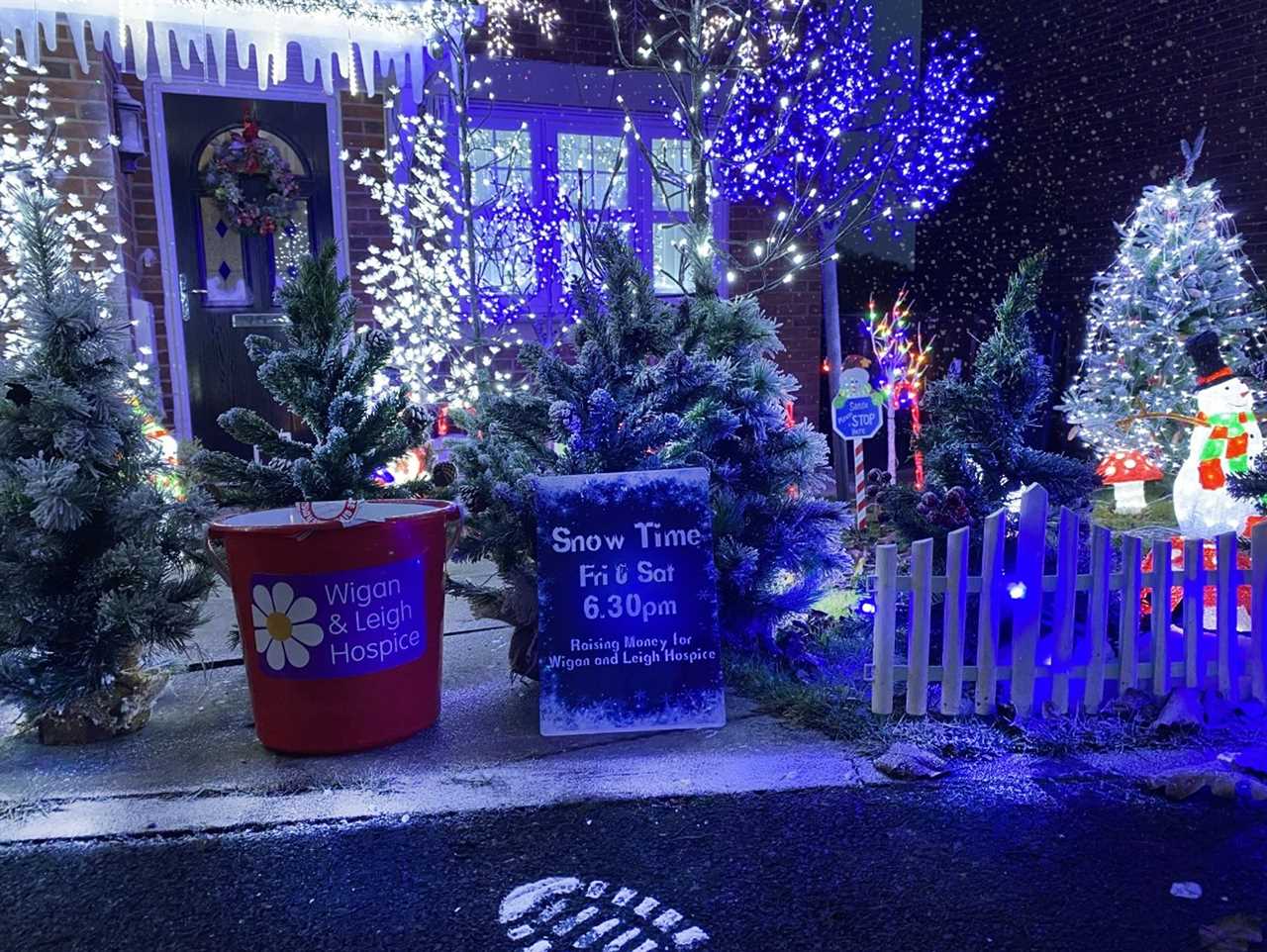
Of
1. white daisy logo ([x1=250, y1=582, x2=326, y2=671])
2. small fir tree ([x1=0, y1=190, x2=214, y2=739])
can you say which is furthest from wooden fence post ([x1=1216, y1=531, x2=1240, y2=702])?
small fir tree ([x1=0, y1=190, x2=214, y2=739])

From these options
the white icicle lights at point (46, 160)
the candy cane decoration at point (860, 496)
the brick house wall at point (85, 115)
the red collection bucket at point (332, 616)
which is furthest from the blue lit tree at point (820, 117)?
the red collection bucket at point (332, 616)

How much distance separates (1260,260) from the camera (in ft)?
38.3

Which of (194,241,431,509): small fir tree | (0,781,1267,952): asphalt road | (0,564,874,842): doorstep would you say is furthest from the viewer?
(194,241,431,509): small fir tree

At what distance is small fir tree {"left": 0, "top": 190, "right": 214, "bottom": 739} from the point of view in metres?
3.46

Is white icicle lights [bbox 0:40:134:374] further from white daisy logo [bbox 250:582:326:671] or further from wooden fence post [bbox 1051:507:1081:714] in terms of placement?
wooden fence post [bbox 1051:507:1081:714]

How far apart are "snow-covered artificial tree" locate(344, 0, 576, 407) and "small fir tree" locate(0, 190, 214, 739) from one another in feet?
13.3

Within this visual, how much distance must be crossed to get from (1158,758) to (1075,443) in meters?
11.2

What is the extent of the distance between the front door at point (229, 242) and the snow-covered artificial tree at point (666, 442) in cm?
478

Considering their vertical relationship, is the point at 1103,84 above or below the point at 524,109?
above

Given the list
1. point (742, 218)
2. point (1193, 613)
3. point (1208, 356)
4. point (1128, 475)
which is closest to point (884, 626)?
point (1193, 613)

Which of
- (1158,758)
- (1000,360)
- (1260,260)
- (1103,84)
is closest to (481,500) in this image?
(1000,360)

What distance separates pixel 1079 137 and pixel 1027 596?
13.6 m

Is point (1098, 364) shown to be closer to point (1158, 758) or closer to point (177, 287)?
point (1158, 758)

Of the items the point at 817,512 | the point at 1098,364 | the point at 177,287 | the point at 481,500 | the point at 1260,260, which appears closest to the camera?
the point at 481,500
